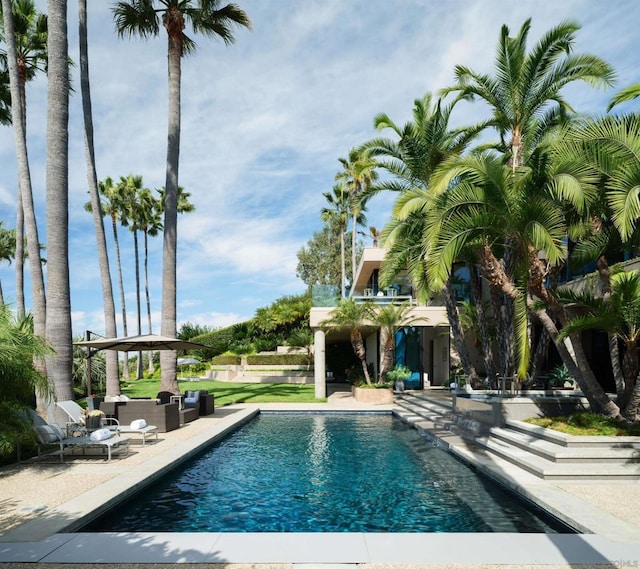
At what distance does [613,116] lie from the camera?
9.14 m

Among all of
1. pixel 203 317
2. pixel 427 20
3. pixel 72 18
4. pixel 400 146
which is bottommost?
pixel 203 317

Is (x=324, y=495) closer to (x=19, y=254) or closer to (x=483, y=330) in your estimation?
(x=483, y=330)

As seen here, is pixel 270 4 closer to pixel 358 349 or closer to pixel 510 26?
pixel 510 26

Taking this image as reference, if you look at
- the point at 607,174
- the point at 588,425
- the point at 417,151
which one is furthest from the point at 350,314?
the point at 607,174

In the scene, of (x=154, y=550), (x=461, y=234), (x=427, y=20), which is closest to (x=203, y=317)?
(x=427, y=20)

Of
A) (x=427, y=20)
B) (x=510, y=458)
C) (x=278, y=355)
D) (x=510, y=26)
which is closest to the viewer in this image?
(x=510, y=458)

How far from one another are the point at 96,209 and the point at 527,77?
15.2 metres

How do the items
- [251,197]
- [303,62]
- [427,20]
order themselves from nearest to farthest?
[427,20]
[303,62]
[251,197]

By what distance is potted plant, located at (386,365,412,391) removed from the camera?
2205 cm

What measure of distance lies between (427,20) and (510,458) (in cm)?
1440

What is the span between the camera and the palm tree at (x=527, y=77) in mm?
12492

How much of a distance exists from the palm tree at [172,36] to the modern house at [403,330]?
6705 millimetres

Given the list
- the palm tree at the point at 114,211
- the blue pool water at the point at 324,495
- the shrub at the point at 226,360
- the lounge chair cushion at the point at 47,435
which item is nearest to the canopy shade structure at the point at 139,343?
the blue pool water at the point at 324,495

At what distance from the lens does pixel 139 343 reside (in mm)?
15305
